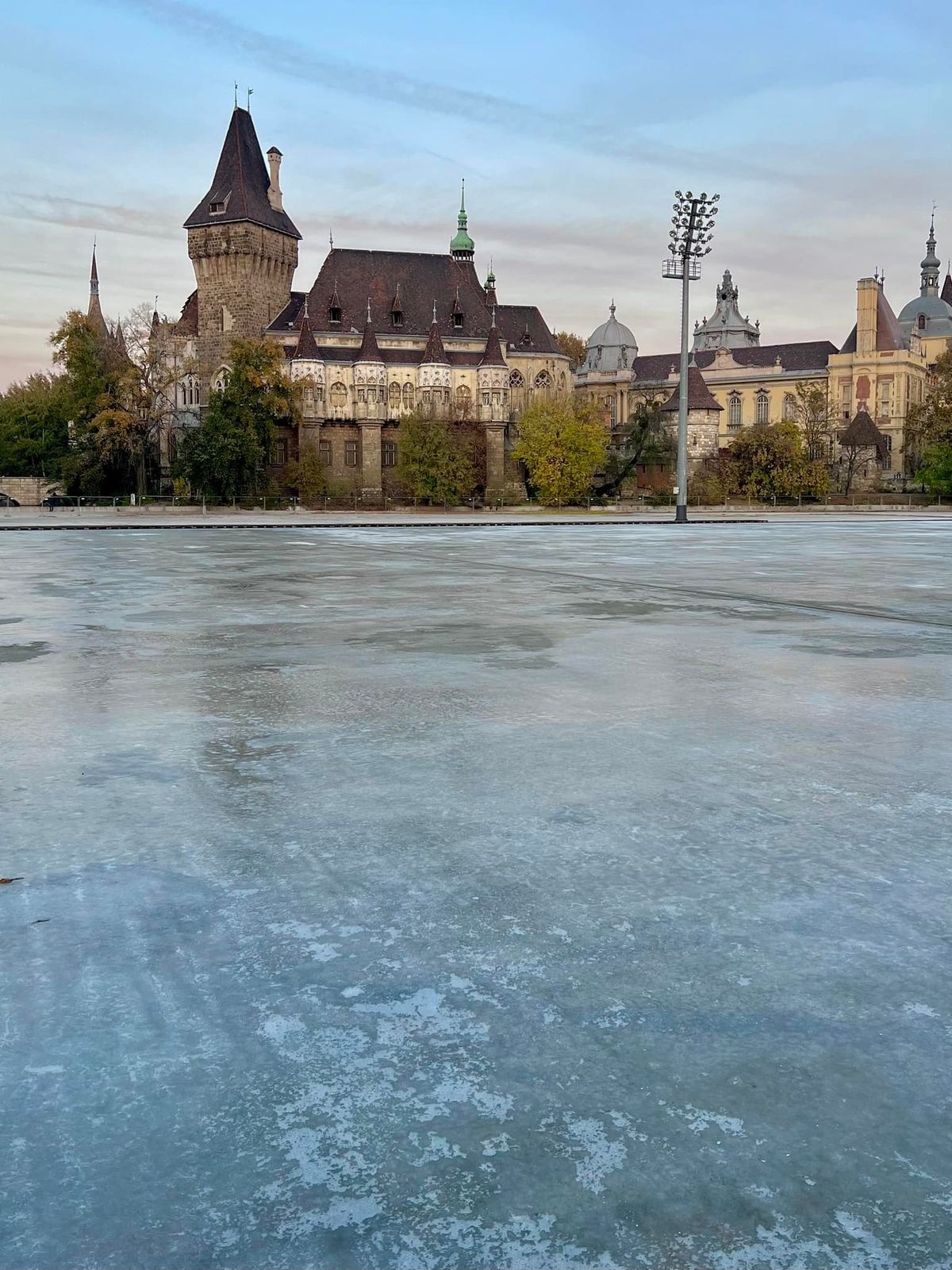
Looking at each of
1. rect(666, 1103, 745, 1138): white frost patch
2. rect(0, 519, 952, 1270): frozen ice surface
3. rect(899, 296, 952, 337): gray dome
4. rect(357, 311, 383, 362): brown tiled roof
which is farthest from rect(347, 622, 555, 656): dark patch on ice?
rect(899, 296, 952, 337): gray dome

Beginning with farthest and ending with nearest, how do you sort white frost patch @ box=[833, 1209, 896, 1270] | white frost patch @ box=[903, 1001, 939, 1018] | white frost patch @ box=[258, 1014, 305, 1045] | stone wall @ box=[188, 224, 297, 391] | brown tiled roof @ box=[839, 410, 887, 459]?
brown tiled roof @ box=[839, 410, 887, 459]
stone wall @ box=[188, 224, 297, 391]
white frost patch @ box=[903, 1001, 939, 1018]
white frost patch @ box=[258, 1014, 305, 1045]
white frost patch @ box=[833, 1209, 896, 1270]

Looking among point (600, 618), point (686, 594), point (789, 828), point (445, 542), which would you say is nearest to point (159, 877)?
point (789, 828)

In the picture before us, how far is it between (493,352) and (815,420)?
31.5 m

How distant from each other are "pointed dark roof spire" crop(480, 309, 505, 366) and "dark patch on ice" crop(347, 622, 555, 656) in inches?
2872

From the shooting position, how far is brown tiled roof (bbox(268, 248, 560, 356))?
81.6 meters

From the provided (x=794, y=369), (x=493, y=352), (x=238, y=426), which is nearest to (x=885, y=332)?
(x=794, y=369)

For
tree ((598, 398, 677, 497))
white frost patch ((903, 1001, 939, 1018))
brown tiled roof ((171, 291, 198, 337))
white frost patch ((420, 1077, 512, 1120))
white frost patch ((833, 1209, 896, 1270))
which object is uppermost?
brown tiled roof ((171, 291, 198, 337))

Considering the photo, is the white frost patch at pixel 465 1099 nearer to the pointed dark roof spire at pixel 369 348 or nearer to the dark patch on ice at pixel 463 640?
the dark patch on ice at pixel 463 640

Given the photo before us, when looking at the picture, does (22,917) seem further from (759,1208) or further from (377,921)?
(759,1208)

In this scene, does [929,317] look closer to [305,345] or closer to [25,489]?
[305,345]

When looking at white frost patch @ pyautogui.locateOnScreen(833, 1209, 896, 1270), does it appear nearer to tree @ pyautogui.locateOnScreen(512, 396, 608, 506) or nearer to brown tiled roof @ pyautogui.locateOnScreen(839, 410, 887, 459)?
tree @ pyautogui.locateOnScreen(512, 396, 608, 506)

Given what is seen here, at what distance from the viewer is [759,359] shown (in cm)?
12050

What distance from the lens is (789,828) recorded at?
4.48 metres

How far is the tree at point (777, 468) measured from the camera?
74.9m
